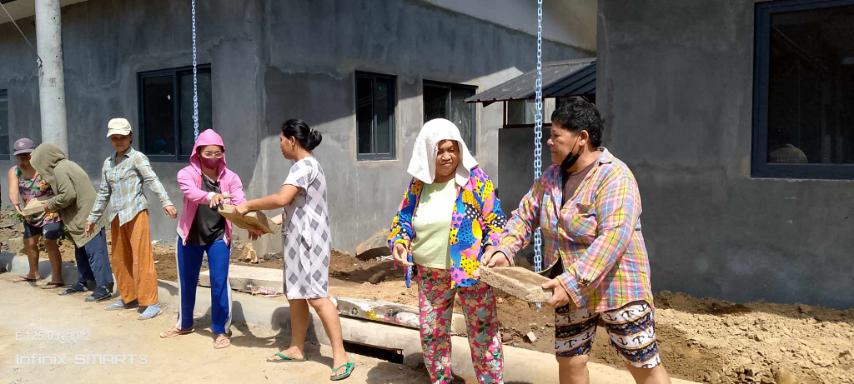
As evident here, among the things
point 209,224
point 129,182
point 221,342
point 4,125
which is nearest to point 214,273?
point 209,224

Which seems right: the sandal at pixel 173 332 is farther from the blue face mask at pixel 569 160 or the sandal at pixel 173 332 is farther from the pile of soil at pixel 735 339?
the blue face mask at pixel 569 160

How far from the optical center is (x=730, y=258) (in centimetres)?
490

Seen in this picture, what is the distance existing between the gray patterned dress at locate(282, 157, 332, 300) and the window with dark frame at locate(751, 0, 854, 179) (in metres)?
3.28

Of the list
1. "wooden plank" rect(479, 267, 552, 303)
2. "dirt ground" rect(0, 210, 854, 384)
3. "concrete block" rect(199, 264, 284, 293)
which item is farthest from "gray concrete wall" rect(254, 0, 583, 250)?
"wooden plank" rect(479, 267, 552, 303)

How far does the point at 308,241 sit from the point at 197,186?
1142 mm

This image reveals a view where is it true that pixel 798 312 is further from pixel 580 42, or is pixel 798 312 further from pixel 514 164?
pixel 580 42

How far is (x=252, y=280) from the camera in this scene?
5.93 metres

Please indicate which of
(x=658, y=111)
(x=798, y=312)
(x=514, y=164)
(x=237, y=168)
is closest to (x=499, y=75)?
(x=514, y=164)

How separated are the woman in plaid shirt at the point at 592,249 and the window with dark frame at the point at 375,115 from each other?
6.48 meters

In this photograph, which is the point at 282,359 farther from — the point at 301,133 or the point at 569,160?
the point at 569,160

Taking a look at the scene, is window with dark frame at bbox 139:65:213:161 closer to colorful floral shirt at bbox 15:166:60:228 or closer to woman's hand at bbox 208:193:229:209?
colorful floral shirt at bbox 15:166:60:228

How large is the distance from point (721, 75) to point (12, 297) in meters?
7.02

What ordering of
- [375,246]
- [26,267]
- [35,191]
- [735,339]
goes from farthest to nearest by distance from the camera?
[375,246]
[26,267]
[35,191]
[735,339]

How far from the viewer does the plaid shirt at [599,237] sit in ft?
8.29
